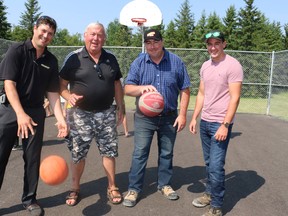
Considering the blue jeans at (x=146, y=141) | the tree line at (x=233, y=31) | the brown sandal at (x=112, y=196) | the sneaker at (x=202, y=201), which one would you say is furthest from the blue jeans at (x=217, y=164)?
the tree line at (x=233, y=31)

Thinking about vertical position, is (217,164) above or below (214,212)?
above

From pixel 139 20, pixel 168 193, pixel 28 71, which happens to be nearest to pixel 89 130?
pixel 28 71

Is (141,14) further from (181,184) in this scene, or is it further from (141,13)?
(181,184)

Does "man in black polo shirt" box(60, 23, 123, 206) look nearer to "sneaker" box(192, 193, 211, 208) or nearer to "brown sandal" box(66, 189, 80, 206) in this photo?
"brown sandal" box(66, 189, 80, 206)

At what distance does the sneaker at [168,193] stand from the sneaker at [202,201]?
0.90 ft

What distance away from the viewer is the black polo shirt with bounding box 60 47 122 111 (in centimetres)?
384

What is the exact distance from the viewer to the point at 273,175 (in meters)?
5.43

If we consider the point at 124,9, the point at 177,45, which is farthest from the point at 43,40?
the point at 177,45

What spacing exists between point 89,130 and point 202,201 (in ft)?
5.55

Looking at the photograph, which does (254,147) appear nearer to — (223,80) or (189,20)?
(223,80)

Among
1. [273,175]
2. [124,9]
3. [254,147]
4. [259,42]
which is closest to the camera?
[273,175]

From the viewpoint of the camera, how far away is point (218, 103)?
382 centimetres

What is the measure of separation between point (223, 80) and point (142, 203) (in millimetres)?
1860

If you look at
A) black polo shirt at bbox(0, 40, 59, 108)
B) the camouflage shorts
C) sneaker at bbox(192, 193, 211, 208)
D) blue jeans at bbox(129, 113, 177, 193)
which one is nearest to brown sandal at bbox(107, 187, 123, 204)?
blue jeans at bbox(129, 113, 177, 193)
